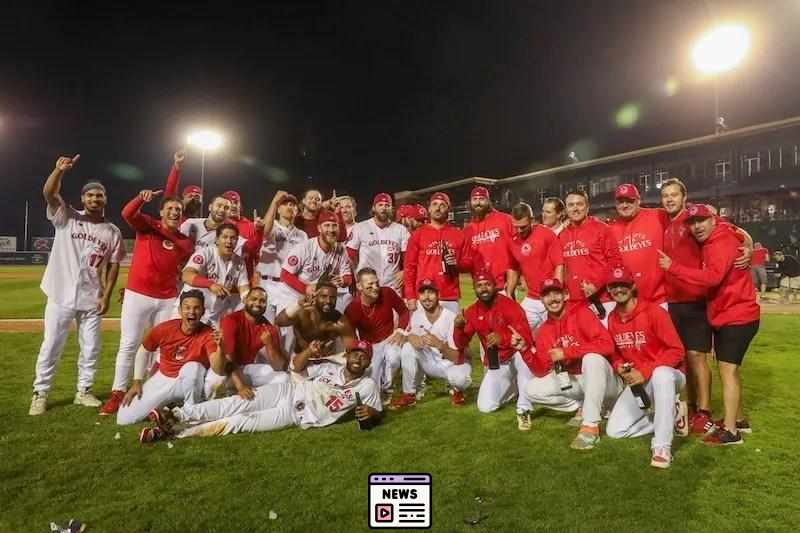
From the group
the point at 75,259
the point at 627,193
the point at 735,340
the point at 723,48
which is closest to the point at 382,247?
the point at 627,193

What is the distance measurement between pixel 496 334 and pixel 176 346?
3.11 meters

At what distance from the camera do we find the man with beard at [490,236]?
6.42 metres

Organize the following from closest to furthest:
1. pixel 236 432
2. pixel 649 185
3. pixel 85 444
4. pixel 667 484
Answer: pixel 667 484, pixel 85 444, pixel 236 432, pixel 649 185

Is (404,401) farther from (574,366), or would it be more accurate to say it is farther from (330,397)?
(574,366)

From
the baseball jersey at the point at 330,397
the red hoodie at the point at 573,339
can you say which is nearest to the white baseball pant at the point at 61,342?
the baseball jersey at the point at 330,397

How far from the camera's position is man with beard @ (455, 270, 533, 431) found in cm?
529

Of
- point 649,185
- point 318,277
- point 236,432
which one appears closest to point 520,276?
point 318,277

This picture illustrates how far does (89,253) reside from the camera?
5406 millimetres

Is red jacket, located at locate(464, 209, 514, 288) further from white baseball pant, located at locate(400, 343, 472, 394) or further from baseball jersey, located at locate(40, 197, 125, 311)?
baseball jersey, located at locate(40, 197, 125, 311)

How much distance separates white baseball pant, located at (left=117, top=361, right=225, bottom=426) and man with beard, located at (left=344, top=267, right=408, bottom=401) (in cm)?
168

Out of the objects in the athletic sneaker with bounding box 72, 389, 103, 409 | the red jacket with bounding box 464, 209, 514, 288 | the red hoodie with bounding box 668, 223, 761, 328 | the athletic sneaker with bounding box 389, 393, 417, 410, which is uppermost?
the red jacket with bounding box 464, 209, 514, 288

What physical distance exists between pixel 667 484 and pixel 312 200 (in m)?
5.24

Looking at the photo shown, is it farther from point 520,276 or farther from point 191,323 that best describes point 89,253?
point 520,276

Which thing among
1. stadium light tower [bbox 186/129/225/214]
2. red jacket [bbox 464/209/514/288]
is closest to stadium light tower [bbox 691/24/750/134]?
red jacket [bbox 464/209/514/288]
